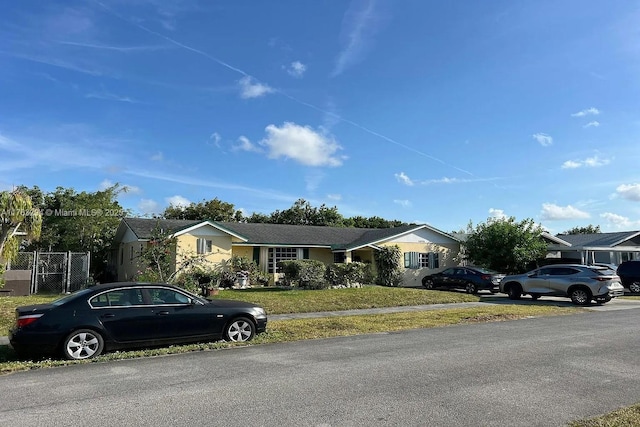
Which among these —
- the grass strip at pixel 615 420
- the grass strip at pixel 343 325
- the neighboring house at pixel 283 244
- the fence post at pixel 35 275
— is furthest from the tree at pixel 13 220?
the grass strip at pixel 615 420

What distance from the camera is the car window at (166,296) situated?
9.43 m

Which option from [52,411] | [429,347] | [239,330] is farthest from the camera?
[239,330]

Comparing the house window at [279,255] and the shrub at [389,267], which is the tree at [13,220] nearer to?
the house window at [279,255]

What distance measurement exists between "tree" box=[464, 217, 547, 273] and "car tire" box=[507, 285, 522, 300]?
7.73 metres

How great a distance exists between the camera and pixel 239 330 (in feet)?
33.1

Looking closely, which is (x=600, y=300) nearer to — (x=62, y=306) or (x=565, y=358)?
(x=565, y=358)

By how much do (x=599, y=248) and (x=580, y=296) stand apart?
54.0 ft

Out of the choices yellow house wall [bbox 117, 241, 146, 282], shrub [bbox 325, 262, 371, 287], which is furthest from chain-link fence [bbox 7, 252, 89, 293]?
shrub [bbox 325, 262, 371, 287]

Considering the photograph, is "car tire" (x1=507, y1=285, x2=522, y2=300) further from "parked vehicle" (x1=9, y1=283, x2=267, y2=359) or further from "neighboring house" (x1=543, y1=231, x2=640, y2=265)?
"parked vehicle" (x1=9, y1=283, x2=267, y2=359)

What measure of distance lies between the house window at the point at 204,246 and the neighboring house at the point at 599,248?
75.7 ft

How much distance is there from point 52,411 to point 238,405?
2143 millimetres

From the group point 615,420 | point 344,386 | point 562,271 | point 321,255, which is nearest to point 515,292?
point 562,271

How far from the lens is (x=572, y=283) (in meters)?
19.2

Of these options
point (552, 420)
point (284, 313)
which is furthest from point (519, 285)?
point (552, 420)
